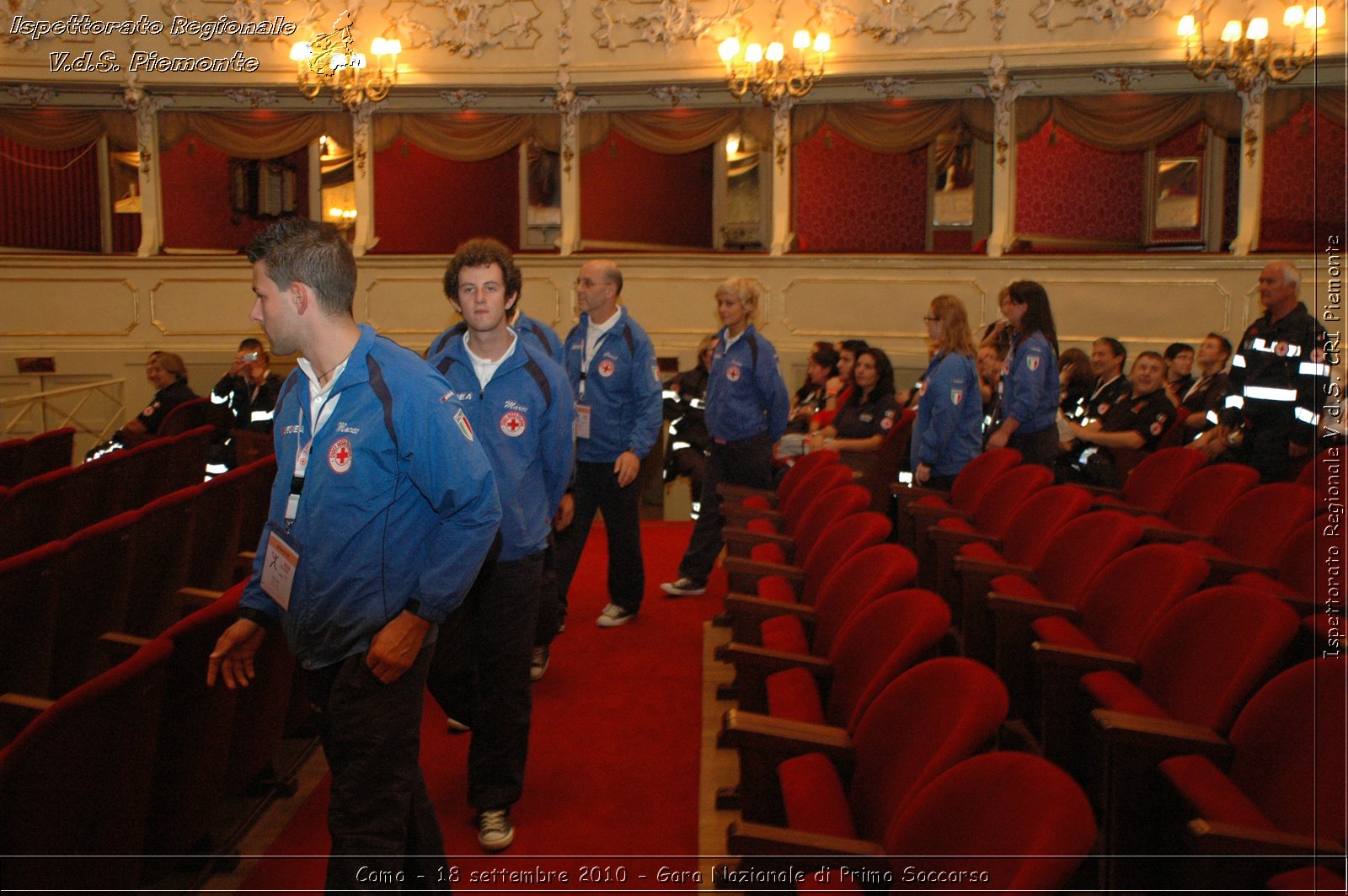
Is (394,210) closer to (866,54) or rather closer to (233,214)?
(233,214)

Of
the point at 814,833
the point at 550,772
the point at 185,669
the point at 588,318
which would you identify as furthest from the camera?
the point at 588,318

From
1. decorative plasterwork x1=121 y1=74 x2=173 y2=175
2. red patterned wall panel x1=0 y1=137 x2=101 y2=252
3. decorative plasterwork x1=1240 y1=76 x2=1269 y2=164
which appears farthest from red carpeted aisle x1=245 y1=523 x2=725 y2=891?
red patterned wall panel x1=0 y1=137 x2=101 y2=252

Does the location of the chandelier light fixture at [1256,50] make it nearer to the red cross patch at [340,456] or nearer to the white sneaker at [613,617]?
the white sneaker at [613,617]

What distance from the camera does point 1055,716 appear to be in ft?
8.27

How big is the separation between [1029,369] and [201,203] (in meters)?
10.4

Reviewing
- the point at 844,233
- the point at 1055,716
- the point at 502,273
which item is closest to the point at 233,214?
the point at 844,233

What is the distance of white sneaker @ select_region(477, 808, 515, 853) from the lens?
2672 mm

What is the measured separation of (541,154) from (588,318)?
28.6 ft

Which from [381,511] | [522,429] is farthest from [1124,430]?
[381,511]

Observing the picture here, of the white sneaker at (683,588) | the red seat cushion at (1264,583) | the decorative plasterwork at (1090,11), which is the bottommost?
the white sneaker at (683,588)

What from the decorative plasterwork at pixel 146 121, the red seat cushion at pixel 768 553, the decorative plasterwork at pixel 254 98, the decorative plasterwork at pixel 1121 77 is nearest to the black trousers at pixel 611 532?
the red seat cushion at pixel 768 553

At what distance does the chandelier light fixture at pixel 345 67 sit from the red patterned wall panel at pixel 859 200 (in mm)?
5015

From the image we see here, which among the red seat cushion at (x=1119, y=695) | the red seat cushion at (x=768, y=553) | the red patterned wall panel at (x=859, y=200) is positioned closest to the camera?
the red seat cushion at (x=1119, y=695)

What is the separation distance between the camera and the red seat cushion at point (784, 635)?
2742 millimetres
